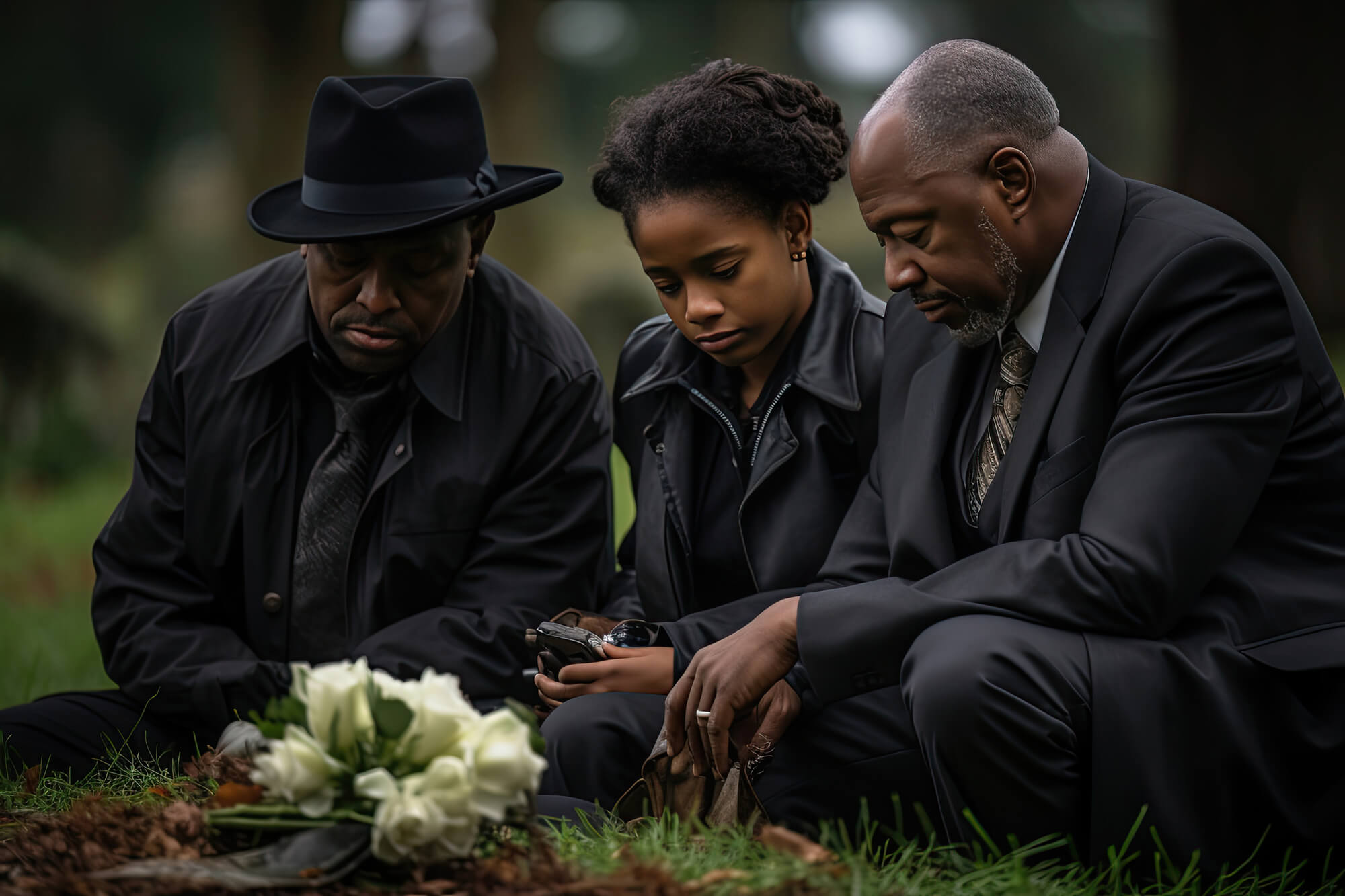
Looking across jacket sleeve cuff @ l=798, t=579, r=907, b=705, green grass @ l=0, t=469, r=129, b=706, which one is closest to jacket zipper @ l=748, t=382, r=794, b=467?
jacket sleeve cuff @ l=798, t=579, r=907, b=705

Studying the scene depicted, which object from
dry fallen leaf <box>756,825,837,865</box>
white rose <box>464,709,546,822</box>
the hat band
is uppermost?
the hat band

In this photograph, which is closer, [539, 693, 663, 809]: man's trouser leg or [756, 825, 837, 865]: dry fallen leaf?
[756, 825, 837, 865]: dry fallen leaf

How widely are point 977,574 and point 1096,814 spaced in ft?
1.64

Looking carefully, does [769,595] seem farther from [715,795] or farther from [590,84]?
[590,84]

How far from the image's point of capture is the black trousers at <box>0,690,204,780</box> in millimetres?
3615

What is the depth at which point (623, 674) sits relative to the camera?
3213 mm

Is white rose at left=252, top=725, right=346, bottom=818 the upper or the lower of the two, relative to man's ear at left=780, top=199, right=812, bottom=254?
lower

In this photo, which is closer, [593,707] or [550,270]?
[593,707]

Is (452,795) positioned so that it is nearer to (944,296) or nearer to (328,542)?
(944,296)

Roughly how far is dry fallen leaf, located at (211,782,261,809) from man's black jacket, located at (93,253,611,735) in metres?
1.26

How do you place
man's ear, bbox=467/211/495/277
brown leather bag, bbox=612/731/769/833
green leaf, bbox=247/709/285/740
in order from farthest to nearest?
1. man's ear, bbox=467/211/495/277
2. brown leather bag, bbox=612/731/769/833
3. green leaf, bbox=247/709/285/740

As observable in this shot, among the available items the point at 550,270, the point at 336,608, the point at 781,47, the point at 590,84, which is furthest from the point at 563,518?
the point at 590,84

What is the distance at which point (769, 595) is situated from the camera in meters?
3.28

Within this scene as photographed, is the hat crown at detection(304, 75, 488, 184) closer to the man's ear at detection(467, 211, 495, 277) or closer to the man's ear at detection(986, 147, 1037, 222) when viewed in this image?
the man's ear at detection(467, 211, 495, 277)
